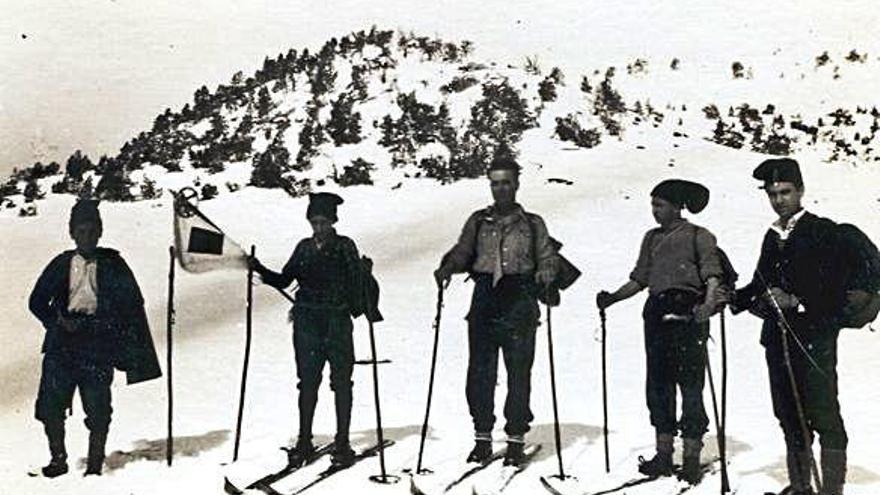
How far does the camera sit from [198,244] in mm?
6203

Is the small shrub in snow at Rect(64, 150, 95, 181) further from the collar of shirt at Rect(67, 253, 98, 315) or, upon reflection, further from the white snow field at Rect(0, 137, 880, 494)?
the collar of shirt at Rect(67, 253, 98, 315)

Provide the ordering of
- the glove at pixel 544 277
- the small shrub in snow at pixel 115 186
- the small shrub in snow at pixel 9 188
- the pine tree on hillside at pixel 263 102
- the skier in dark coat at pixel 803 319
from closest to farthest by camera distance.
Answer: the skier in dark coat at pixel 803 319, the glove at pixel 544 277, the small shrub in snow at pixel 115 186, the small shrub in snow at pixel 9 188, the pine tree on hillside at pixel 263 102

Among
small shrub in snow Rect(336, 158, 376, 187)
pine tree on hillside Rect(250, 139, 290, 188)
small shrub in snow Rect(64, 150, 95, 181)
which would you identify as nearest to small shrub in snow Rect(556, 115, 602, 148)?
small shrub in snow Rect(336, 158, 376, 187)

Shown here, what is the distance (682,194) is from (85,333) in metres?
3.54

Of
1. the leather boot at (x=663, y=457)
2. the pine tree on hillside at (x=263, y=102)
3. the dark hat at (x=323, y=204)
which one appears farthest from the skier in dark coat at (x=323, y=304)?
the pine tree on hillside at (x=263, y=102)

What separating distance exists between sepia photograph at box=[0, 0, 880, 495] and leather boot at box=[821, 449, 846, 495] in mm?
11

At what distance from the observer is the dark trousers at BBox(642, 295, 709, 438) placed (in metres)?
5.67

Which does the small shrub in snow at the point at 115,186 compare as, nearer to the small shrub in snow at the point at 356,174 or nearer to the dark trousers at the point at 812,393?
the small shrub in snow at the point at 356,174

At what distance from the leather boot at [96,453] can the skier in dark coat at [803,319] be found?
3813mm

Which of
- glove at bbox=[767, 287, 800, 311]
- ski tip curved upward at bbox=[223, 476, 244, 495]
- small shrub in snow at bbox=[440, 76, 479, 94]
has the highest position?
small shrub in snow at bbox=[440, 76, 479, 94]

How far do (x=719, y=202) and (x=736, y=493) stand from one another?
6.44m

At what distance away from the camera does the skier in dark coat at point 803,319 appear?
16.9 feet

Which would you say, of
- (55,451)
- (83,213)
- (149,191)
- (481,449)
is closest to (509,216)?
(481,449)

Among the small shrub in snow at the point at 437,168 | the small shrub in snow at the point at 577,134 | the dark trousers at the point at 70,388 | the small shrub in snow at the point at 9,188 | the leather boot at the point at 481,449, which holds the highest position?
the small shrub in snow at the point at 577,134
